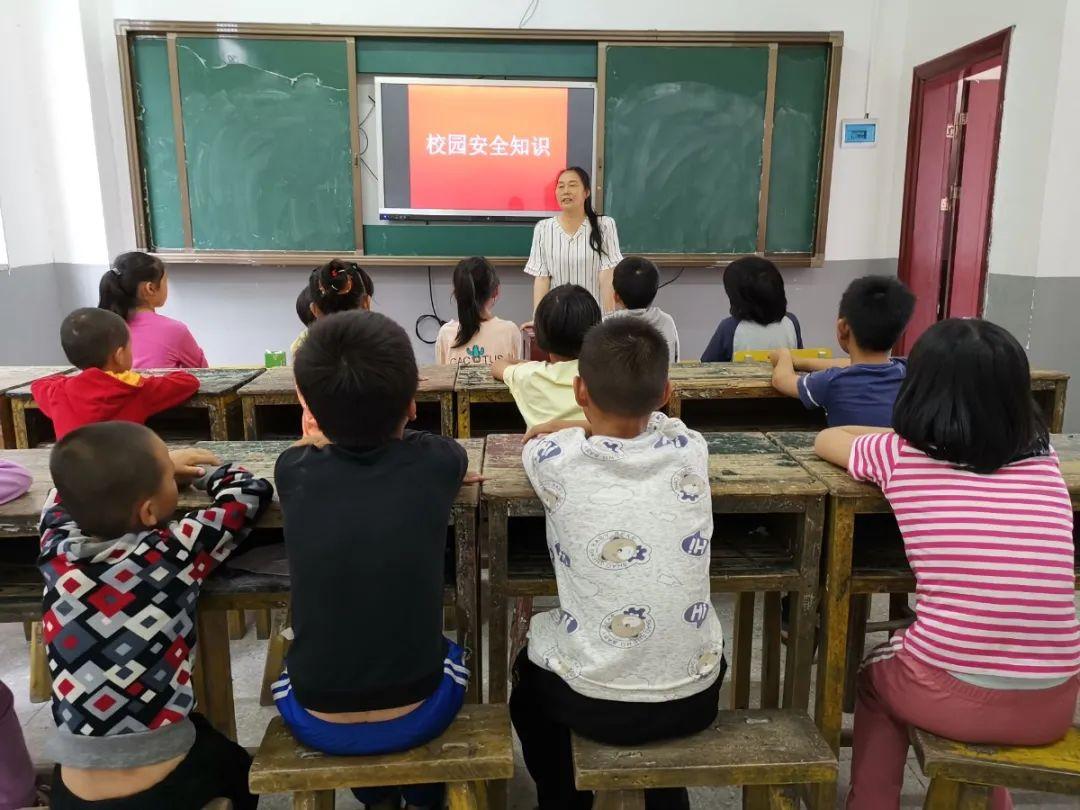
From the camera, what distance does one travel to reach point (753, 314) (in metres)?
2.84

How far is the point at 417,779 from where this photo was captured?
3.83 feet

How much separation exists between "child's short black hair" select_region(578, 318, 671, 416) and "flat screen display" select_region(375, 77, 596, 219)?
3.55m

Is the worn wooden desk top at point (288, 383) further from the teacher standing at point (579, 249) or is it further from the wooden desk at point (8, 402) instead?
the teacher standing at point (579, 249)

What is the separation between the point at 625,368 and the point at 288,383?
1.24m

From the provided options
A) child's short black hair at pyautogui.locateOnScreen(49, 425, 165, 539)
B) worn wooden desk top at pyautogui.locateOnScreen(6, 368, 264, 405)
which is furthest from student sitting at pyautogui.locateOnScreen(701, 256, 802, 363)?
child's short black hair at pyautogui.locateOnScreen(49, 425, 165, 539)

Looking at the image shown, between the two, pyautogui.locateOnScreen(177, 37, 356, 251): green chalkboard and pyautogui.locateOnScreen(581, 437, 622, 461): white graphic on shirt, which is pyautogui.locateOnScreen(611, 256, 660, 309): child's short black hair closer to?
pyautogui.locateOnScreen(581, 437, 622, 461): white graphic on shirt

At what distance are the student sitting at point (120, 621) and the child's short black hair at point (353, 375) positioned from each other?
0.87 feet

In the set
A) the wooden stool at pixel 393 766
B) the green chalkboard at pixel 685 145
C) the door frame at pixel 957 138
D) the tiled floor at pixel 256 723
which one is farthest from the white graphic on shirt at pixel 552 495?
the green chalkboard at pixel 685 145

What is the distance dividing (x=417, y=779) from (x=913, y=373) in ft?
3.39

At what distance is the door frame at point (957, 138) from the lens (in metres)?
3.70

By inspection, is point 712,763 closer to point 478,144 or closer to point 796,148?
point 478,144

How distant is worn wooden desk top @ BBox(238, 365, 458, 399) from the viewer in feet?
6.85

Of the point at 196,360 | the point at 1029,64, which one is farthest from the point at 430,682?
the point at 1029,64

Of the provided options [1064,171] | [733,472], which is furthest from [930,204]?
[733,472]
